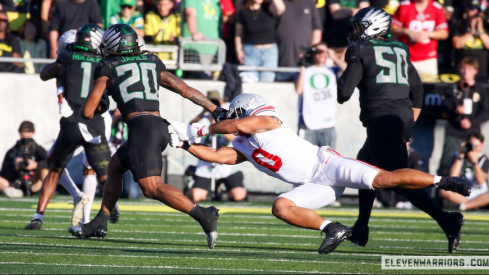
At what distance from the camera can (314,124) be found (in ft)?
39.9

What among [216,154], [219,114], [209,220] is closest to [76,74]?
[219,114]

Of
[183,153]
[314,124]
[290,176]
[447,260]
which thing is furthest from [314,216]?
[183,153]

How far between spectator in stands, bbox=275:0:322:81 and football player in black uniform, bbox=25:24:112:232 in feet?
15.2

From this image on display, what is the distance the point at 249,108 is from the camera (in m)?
6.73

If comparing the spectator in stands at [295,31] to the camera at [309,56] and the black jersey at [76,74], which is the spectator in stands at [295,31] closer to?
the camera at [309,56]

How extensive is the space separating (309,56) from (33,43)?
414cm

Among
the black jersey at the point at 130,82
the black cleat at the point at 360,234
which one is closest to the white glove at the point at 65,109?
the black jersey at the point at 130,82

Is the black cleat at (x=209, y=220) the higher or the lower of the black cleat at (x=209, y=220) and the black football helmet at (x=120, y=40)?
the lower

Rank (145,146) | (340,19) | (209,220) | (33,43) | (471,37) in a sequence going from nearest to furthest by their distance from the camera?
(209,220) → (145,146) → (471,37) → (340,19) → (33,43)

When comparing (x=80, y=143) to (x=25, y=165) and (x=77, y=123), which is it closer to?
(x=77, y=123)

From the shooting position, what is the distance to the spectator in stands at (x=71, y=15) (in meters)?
12.5

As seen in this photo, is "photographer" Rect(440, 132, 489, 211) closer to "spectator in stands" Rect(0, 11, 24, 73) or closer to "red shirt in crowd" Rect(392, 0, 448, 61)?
"red shirt in crowd" Rect(392, 0, 448, 61)

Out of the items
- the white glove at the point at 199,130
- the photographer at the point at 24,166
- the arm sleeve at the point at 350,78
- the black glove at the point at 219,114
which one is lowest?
the photographer at the point at 24,166

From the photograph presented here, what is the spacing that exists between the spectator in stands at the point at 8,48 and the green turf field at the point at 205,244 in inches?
95.8
